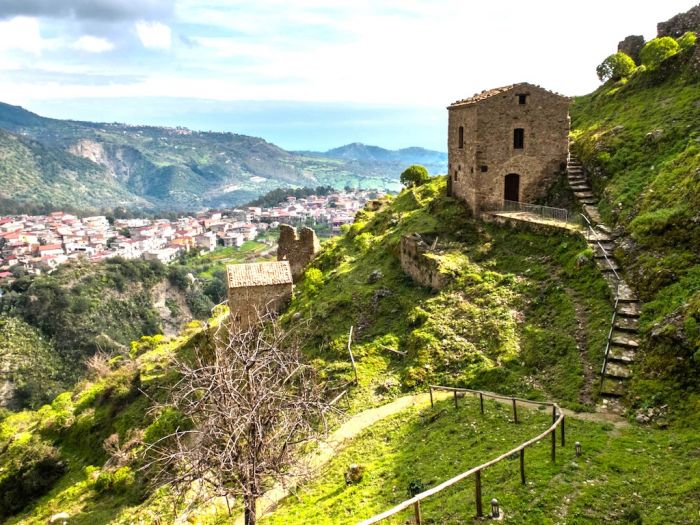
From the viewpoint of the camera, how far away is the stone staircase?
1355cm

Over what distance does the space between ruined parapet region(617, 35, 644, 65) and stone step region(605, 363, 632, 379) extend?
107ft

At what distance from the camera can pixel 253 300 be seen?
28.5 m

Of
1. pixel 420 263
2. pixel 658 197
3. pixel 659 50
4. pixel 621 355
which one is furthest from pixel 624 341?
pixel 659 50

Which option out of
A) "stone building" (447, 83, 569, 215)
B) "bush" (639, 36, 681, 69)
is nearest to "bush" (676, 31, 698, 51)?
"bush" (639, 36, 681, 69)

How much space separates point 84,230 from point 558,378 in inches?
7638

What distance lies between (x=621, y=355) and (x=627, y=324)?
4.53 ft

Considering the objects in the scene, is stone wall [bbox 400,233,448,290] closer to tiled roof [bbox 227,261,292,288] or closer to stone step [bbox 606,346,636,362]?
tiled roof [bbox 227,261,292,288]

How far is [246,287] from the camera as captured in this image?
91.9 ft

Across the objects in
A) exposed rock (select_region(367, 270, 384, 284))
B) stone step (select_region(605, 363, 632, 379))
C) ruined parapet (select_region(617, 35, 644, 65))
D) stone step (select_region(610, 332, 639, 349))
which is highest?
ruined parapet (select_region(617, 35, 644, 65))

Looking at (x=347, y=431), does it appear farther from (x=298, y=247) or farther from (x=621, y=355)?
(x=298, y=247)

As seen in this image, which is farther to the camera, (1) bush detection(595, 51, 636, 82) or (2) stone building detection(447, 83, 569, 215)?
(1) bush detection(595, 51, 636, 82)

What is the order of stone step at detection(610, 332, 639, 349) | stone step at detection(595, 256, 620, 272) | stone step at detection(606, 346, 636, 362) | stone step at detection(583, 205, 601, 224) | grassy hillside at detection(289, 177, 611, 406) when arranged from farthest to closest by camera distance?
stone step at detection(583, 205, 601, 224) < stone step at detection(595, 256, 620, 272) < grassy hillside at detection(289, 177, 611, 406) < stone step at detection(610, 332, 639, 349) < stone step at detection(606, 346, 636, 362)

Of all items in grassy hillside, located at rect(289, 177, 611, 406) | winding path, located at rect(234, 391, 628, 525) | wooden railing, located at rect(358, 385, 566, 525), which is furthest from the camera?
grassy hillside, located at rect(289, 177, 611, 406)

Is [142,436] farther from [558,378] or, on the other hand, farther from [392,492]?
[558,378]
